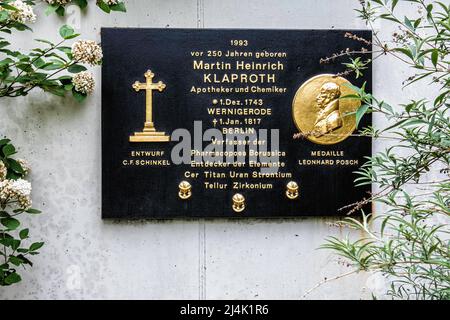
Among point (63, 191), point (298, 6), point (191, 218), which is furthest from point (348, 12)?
point (63, 191)

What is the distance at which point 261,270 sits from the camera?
12.6 ft

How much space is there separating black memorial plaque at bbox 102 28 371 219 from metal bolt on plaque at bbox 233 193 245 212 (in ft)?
0.05

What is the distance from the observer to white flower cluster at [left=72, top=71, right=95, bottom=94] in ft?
11.8

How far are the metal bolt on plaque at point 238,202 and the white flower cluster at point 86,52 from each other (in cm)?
131

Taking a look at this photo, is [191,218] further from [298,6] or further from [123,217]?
[298,6]

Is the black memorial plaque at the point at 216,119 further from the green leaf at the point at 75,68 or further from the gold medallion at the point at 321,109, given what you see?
the green leaf at the point at 75,68

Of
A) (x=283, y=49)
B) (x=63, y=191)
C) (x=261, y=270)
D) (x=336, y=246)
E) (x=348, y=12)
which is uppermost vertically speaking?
(x=348, y=12)

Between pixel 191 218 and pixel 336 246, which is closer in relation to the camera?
pixel 336 246

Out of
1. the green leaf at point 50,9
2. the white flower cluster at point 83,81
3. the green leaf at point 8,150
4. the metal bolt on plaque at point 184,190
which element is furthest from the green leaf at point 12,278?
the green leaf at point 50,9

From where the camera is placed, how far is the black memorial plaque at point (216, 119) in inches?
146

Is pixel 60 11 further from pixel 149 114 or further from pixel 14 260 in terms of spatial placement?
pixel 14 260
